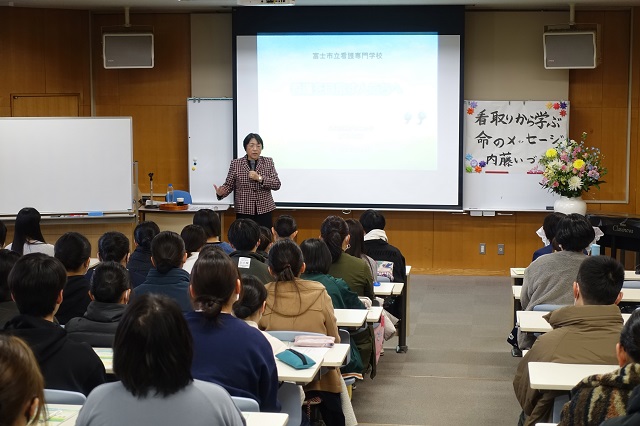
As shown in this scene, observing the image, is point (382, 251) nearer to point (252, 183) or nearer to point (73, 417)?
point (252, 183)

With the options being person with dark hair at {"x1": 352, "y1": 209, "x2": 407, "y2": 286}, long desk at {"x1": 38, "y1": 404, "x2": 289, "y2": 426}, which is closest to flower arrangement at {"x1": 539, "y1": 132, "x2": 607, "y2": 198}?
person with dark hair at {"x1": 352, "y1": 209, "x2": 407, "y2": 286}

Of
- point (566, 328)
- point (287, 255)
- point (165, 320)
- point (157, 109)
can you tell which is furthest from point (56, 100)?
point (165, 320)

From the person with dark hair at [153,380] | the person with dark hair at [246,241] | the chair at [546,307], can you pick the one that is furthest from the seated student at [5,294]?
the chair at [546,307]

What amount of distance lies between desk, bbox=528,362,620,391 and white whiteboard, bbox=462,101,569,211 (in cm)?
629

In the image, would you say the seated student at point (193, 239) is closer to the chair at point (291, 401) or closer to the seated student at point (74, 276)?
the seated student at point (74, 276)

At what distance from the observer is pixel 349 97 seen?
382 inches

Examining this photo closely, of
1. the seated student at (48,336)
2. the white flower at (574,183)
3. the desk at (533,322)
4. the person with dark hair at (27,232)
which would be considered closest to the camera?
the seated student at (48,336)

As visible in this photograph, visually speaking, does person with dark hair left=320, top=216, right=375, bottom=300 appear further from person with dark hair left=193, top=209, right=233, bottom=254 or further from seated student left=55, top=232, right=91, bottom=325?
seated student left=55, top=232, right=91, bottom=325

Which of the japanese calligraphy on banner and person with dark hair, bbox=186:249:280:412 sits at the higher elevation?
the japanese calligraphy on banner

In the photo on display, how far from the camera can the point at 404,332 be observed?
6.51 m

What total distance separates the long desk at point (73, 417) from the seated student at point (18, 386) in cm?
89

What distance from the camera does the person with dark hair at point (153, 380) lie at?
1998 mm

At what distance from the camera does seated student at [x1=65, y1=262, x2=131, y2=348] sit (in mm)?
3473

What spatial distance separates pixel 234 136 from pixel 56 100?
2.10 metres
